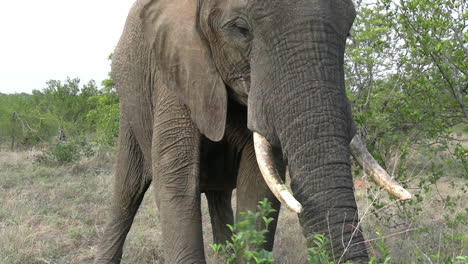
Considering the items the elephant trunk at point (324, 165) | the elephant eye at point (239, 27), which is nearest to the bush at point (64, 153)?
the elephant eye at point (239, 27)

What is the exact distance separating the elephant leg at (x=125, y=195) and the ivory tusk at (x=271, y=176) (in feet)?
6.33

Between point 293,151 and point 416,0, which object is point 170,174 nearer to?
point 293,151

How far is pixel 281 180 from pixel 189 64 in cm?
97

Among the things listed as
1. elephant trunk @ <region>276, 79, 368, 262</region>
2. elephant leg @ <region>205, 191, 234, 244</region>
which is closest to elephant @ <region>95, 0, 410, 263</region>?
Result: elephant trunk @ <region>276, 79, 368, 262</region>

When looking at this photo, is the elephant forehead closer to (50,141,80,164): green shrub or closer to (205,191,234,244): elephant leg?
(205,191,234,244): elephant leg

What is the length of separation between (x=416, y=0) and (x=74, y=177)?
6.83 m

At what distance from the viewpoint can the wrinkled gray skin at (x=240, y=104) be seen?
2297 mm

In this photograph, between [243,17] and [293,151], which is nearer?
[293,151]

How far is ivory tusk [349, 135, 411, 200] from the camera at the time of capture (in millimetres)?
2268

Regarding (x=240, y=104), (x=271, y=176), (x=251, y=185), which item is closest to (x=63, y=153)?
(x=251, y=185)

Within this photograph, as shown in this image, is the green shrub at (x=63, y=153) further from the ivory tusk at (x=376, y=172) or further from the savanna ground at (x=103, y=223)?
the ivory tusk at (x=376, y=172)

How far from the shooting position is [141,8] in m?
3.26

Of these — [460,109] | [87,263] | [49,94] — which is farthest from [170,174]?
[49,94]

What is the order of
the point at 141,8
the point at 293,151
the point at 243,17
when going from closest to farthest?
the point at 293,151
the point at 243,17
the point at 141,8
